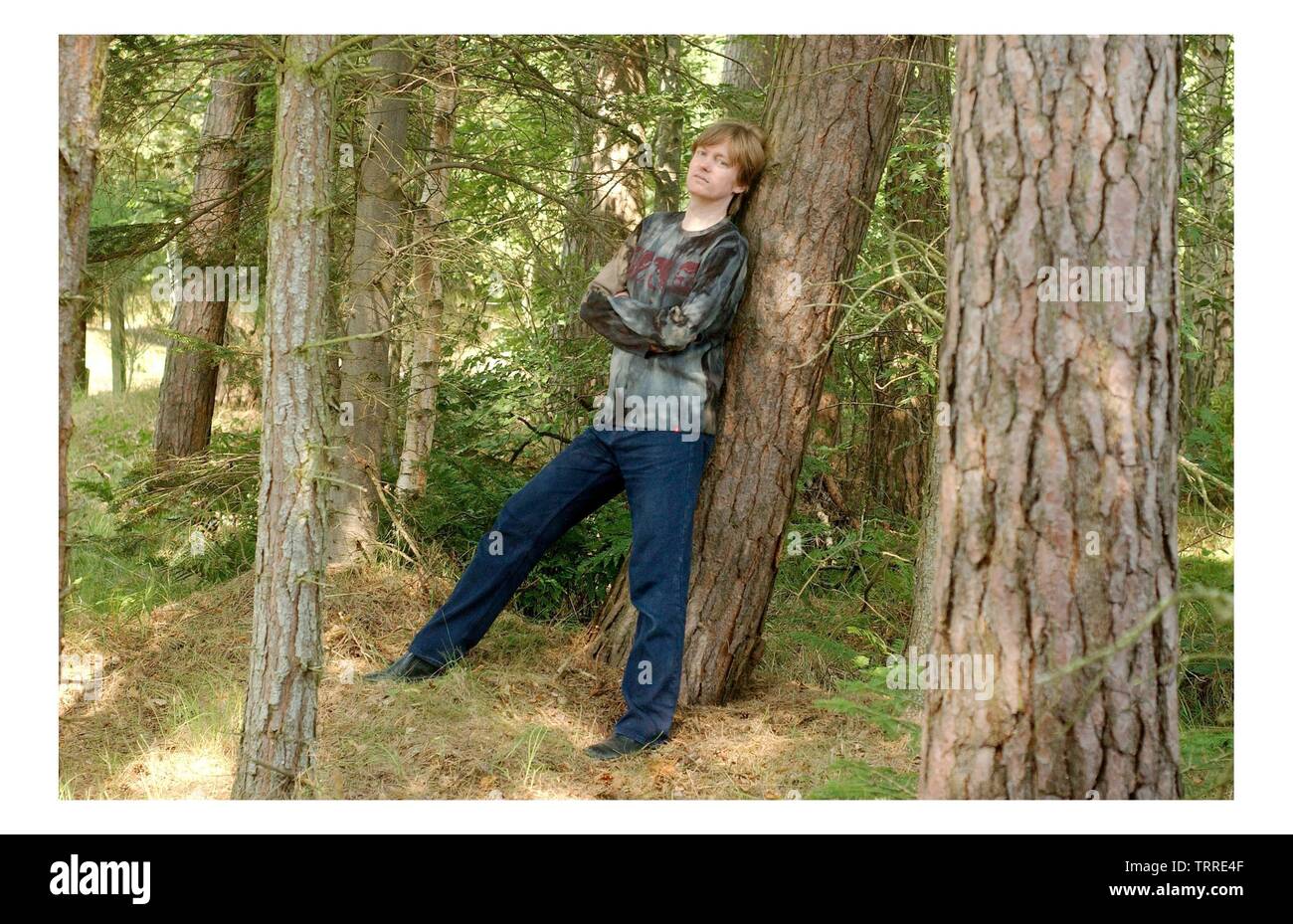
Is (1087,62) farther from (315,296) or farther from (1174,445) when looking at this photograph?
(315,296)

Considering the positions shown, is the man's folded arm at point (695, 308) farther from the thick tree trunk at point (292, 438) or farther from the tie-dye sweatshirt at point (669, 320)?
the thick tree trunk at point (292, 438)

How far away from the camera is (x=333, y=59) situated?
4.02m

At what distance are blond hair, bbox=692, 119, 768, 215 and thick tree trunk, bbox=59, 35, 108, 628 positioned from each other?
7.50ft

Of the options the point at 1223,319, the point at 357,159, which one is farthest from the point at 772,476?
the point at 1223,319

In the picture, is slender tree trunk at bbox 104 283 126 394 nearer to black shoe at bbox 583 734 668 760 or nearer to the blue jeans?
the blue jeans

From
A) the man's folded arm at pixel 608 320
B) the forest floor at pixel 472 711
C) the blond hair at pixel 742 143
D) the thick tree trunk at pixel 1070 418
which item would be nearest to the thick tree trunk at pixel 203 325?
the forest floor at pixel 472 711

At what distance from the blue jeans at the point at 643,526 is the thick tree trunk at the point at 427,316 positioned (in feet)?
5.34

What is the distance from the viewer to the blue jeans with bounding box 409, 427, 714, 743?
466 centimetres

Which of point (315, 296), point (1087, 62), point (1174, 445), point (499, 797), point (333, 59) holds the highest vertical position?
point (333, 59)

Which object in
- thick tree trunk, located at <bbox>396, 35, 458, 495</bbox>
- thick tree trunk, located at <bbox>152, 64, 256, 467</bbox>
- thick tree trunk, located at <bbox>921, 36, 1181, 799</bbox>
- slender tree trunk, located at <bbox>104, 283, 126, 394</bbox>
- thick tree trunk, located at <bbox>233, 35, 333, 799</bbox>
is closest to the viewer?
thick tree trunk, located at <bbox>921, 36, 1181, 799</bbox>

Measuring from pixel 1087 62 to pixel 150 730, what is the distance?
4.63m

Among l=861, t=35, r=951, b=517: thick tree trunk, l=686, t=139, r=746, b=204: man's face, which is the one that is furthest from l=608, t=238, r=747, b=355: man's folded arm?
l=861, t=35, r=951, b=517: thick tree trunk

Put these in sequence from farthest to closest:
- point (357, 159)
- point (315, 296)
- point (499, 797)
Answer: point (357, 159), point (499, 797), point (315, 296)

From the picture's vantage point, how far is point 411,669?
5102 mm
